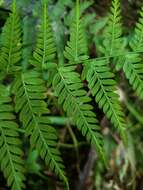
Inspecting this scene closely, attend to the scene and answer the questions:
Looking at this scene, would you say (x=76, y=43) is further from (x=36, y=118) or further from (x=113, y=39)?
(x=36, y=118)

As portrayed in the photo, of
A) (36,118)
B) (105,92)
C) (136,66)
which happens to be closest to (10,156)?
(36,118)

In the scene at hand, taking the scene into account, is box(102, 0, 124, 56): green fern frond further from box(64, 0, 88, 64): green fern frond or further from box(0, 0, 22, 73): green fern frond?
box(0, 0, 22, 73): green fern frond

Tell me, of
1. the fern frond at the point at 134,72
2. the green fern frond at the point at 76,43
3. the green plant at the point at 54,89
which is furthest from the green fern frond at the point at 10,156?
the fern frond at the point at 134,72

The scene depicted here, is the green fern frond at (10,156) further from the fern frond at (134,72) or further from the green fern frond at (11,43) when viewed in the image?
the fern frond at (134,72)

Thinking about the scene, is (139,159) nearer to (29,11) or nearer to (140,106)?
(140,106)

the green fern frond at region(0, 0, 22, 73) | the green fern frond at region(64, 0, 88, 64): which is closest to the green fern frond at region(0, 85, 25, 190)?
the green fern frond at region(0, 0, 22, 73)

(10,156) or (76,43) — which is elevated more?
(76,43)

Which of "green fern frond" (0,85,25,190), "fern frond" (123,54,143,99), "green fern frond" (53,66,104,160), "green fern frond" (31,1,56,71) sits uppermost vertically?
"green fern frond" (31,1,56,71)
